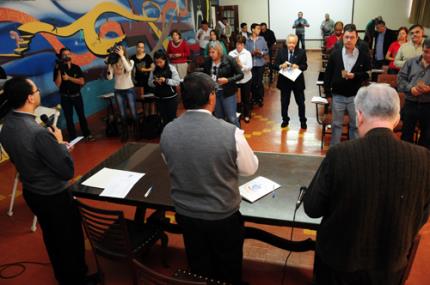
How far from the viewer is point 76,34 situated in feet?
21.8

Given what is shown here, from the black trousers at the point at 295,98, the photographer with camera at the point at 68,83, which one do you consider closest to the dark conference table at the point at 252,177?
the photographer with camera at the point at 68,83

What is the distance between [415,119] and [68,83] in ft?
16.4

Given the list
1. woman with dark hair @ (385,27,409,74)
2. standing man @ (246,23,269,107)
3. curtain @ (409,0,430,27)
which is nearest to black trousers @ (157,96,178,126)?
standing man @ (246,23,269,107)

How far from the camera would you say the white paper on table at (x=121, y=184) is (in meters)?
2.45

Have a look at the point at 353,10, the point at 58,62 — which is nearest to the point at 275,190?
the point at 58,62

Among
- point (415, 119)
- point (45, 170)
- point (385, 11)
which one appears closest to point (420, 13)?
point (385, 11)

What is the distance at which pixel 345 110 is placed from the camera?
435cm

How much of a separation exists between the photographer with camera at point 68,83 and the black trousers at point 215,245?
14.2 feet

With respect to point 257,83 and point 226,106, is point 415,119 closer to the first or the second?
point 226,106

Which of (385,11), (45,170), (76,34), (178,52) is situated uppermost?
(385,11)

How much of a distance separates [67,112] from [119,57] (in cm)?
128

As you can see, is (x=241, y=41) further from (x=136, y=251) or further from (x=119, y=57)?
(x=136, y=251)

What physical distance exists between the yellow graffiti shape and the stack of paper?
13.4ft

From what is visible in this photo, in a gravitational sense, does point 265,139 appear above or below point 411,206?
below
